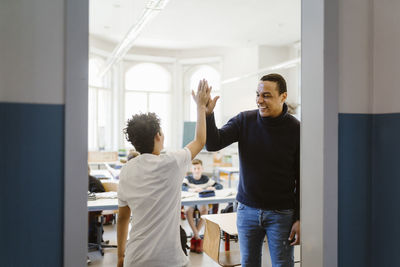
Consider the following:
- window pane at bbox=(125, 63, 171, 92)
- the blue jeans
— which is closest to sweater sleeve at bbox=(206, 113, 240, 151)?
the blue jeans

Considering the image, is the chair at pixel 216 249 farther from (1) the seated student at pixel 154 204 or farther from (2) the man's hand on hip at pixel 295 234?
(1) the seated student at pixel 154 204

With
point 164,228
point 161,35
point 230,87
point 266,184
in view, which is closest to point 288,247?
point 266,184

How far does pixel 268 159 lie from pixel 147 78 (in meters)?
9.31

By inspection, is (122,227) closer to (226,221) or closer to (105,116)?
(226,221)

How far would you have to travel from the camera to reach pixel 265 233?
2.13m

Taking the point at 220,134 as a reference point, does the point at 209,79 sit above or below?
above

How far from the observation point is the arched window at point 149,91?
1066 cm

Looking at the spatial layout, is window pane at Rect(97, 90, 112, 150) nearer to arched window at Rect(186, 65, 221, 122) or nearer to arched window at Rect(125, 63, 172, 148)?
arched window at Rect(125, 63, 172, 148)
